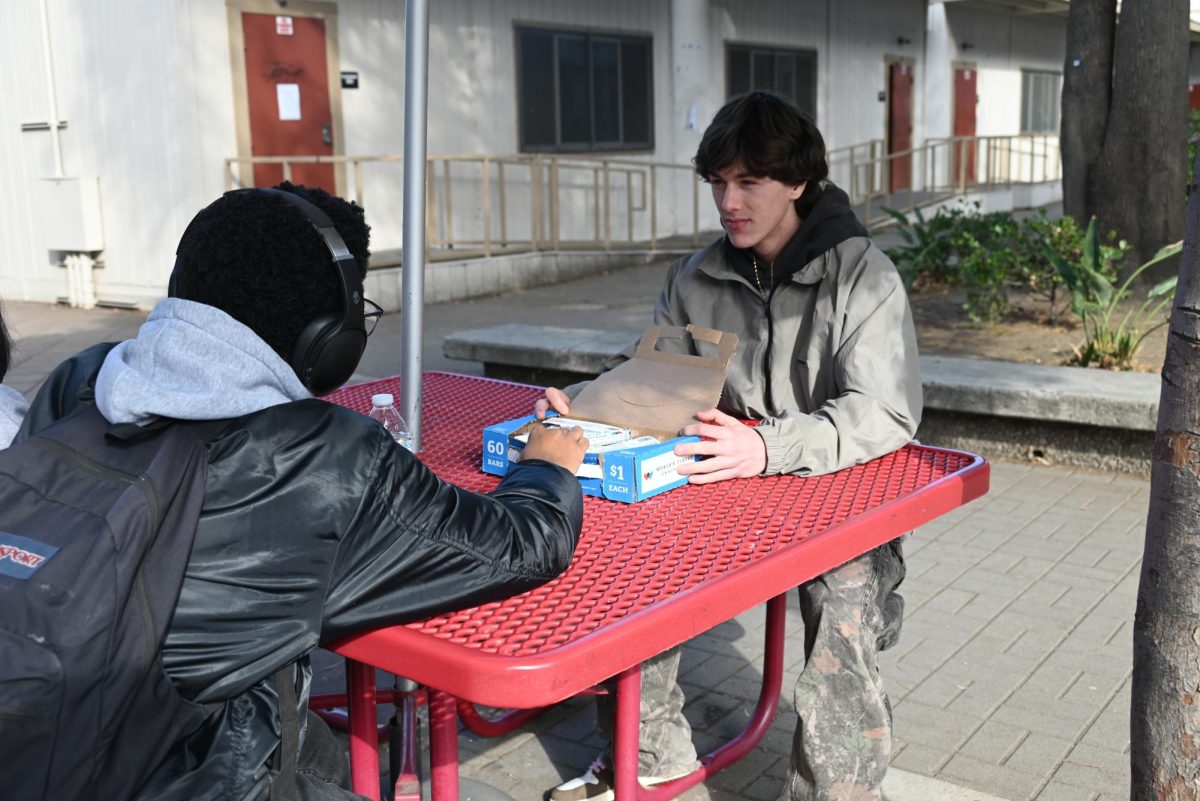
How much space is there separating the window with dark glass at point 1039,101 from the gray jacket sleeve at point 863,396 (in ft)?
74.5

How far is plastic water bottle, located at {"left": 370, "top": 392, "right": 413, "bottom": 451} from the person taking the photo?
265 centimetres

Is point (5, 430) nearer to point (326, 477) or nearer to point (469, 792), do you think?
point (326, 477)

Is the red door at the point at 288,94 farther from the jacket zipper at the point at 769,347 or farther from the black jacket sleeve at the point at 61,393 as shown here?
the black jacket sleeve at the point at 61,393

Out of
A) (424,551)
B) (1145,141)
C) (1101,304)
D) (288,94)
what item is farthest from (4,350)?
(288,94)

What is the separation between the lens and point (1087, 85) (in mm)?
8266

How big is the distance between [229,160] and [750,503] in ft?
30.5

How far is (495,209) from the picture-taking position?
13.3 meters

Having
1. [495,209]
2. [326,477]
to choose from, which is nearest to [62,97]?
[495,209]

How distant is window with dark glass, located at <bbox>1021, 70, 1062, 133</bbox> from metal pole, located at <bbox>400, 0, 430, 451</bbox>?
75.1ft

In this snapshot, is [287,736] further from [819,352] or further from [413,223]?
[819,352]

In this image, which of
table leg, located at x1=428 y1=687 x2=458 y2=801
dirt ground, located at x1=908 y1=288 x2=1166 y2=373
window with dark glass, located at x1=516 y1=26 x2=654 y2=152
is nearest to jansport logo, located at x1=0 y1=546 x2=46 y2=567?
table leg, located at x1=428 y1=687 x2=458 y2=801

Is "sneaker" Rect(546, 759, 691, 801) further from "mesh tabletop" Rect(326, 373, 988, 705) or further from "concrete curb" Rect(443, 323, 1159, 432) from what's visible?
"concrete curb" Rect(443, 323, 1159, 432)

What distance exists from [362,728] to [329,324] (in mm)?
967

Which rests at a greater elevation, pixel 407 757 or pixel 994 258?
pixel 994 258
